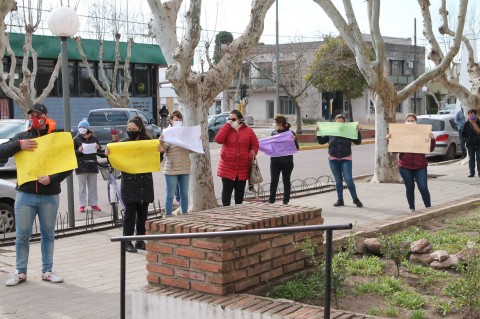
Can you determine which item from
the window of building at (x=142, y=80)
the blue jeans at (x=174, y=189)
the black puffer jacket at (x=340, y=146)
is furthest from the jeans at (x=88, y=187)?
the window of building at (x=142, y=80)

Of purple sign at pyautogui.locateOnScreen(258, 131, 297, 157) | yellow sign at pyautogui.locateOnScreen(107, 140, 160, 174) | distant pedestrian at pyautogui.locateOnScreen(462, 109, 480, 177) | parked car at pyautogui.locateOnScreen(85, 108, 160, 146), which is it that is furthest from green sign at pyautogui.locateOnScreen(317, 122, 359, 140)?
parked car at pyautogui.locateOnScreen(85, 108, 160, 146)

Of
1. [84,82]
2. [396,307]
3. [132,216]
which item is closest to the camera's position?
[396,307]

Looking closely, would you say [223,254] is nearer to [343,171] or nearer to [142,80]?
[343,171]

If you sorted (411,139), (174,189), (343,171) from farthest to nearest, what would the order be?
(343,171)
(411,139)
(174,189)

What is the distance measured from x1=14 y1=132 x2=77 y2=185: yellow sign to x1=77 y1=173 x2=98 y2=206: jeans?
5.31 m

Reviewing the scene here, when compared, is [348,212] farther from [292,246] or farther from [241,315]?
[241,315]

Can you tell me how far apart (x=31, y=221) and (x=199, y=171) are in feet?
15.5

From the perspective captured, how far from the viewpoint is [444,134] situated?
23016 mm

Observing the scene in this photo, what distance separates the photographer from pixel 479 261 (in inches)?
201

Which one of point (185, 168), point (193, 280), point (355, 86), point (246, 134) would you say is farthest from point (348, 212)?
point (355, 86)

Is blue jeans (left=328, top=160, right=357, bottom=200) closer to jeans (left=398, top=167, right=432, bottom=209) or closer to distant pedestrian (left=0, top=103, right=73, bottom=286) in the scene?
jeans (left=398, top=167, right=432, bottom=209)

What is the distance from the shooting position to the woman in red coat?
10.6 metres

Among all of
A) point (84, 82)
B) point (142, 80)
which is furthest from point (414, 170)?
point (142, 80)

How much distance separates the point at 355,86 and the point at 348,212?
138 feet
